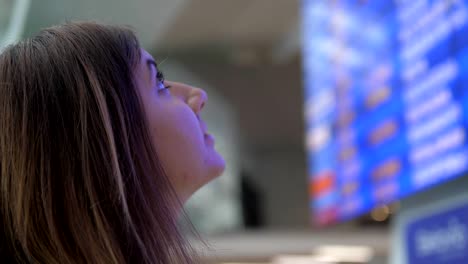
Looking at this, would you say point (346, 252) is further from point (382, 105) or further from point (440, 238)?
point (440, 238)

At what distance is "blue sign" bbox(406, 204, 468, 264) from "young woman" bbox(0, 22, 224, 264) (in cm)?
161

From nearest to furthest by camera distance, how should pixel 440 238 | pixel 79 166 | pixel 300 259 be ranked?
pixel 79 166 → pixel 440 238 → pixel 300 259

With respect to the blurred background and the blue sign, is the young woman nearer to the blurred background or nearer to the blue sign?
the blurred background

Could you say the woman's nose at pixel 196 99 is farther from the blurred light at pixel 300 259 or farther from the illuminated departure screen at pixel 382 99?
the blurred light at pixel 300 259

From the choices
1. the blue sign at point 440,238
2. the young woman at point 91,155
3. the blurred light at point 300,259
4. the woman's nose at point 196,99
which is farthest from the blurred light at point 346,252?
the young woman at point 91,155

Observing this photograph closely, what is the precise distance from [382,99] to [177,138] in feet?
7.82

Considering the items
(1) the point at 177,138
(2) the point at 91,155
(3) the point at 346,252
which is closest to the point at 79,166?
(2) the point at 91,155

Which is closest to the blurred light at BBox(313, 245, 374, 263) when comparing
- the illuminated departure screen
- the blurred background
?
the blurred background

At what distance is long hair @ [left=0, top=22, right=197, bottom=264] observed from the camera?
36.4 inches

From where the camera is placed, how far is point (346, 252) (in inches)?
435

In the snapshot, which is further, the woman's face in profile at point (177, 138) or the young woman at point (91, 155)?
the woman's face in profile at point (177, 138)

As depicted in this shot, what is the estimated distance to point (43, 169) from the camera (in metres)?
0.95

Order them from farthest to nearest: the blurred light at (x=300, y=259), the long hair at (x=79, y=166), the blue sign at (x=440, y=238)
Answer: the blurred light at (x=300, y=259), the blue sign at (x=440, y=238), the long hair at (x=79, y=166)

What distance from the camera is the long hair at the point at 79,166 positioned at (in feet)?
3.03
